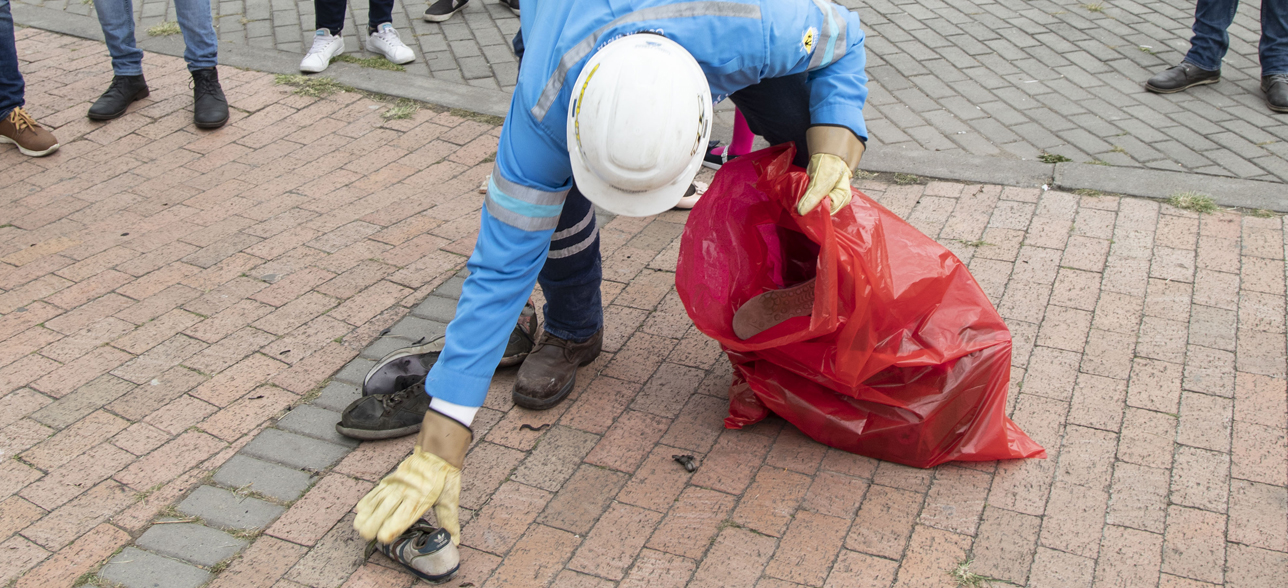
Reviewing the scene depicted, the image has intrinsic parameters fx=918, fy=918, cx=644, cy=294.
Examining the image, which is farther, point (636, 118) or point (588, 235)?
point (588, 235)

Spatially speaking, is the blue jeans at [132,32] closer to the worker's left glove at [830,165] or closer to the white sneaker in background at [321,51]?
the white sneaker in background at [321,51]

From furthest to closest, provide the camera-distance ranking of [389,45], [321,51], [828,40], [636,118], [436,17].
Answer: [436,17] < [389,45] < [321,51] < [828,40] < [636,118]

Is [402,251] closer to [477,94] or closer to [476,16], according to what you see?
[477,94]

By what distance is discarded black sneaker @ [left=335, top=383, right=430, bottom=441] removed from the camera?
2385mm

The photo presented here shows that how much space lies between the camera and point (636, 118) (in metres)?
1.57

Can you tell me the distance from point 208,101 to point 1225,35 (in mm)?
4668

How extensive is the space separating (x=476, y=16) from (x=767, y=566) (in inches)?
163

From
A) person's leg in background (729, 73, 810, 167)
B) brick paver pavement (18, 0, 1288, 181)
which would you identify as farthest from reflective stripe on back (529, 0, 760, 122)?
brick paver pavement (18, 0, 1288, 181)

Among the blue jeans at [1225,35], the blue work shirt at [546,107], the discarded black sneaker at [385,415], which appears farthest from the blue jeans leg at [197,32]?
the blue jeans at [1225,35]

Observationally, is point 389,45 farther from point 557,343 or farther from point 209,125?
point 557,343

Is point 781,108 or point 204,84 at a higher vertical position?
point 781,108

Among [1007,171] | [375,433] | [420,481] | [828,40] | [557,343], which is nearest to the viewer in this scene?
[420,481]

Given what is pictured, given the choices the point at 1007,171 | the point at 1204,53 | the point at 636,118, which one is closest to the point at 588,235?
the point at 636,118

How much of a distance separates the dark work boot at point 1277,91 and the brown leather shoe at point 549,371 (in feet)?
11.1
